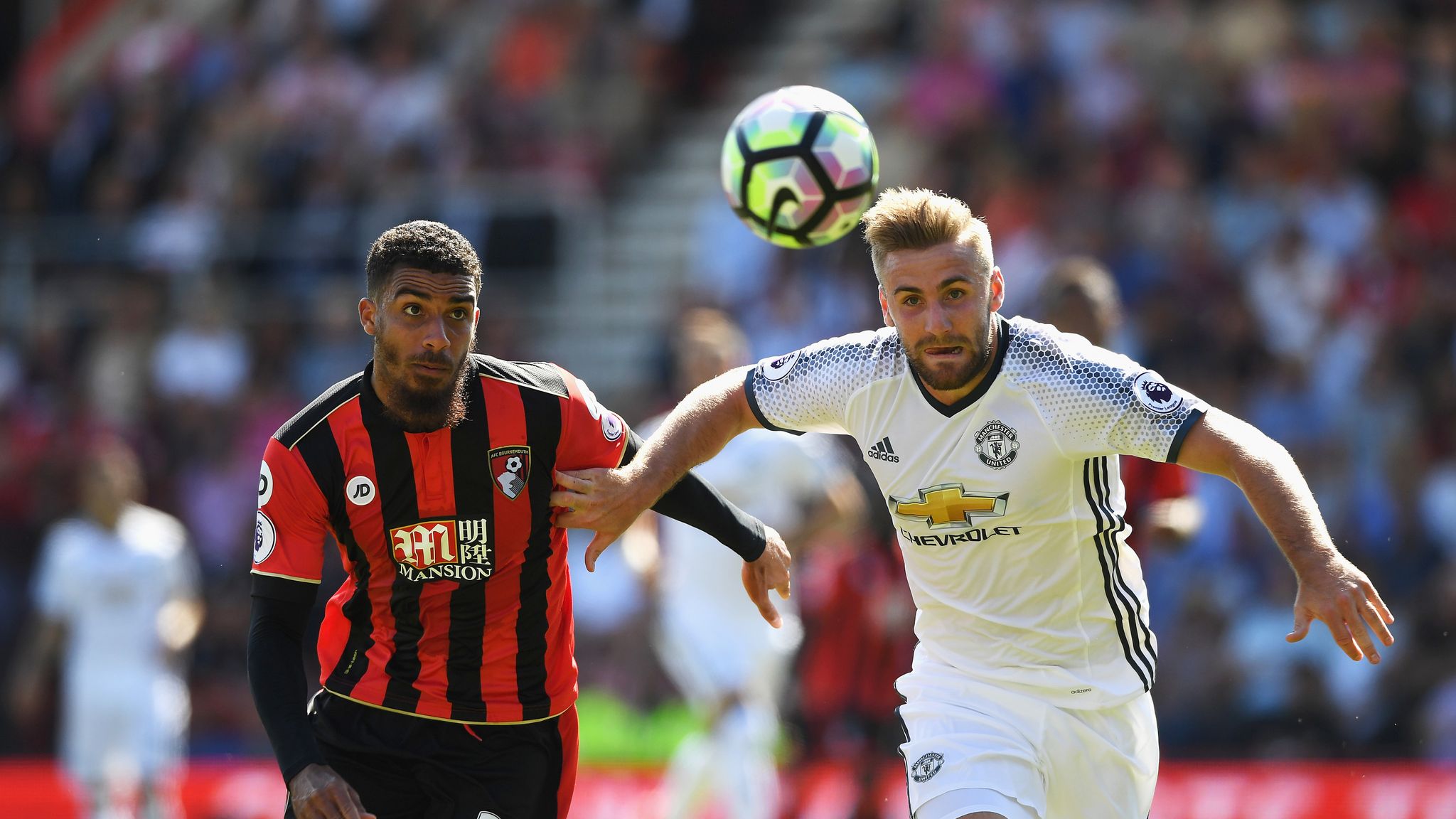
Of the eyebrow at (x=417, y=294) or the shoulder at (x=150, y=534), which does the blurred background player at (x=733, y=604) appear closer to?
the shoulder at (x=150, y=534)

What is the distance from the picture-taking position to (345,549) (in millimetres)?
5227

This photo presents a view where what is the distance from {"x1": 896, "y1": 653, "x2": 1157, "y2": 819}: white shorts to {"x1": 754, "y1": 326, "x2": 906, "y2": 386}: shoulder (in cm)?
91

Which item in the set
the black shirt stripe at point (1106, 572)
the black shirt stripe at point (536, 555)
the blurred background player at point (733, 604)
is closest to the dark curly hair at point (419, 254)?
the black shirt stripe at point (536, 555)

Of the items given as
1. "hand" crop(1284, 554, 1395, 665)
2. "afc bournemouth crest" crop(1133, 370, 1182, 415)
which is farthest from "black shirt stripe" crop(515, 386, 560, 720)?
"hand" crop(1284, 554, 1395, 665)

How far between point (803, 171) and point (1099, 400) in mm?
2198

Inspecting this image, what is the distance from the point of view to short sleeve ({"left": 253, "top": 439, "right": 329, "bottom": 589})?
4.93 metres

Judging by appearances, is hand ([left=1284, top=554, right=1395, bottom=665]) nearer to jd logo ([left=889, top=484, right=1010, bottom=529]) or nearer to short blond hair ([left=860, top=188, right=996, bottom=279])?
Answer: jd logo ([left=889, top=484, right=1010, bottom=529])

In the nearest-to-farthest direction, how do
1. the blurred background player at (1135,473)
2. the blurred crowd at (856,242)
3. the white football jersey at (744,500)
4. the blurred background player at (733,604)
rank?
the blurred background player at (1135,473) < the blurred background player at (733,604) < the white football jersey at (744,500) < the blurred crowd at (856,242)

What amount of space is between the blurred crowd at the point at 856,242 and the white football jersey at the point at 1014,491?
1926mm

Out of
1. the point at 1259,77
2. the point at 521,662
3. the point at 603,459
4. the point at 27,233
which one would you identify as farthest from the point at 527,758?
the point at 27,233

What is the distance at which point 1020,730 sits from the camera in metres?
5.07

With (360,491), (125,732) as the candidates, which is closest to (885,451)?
(360,491)

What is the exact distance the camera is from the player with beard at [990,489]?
496cm

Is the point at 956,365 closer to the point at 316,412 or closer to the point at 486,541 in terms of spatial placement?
the point at 486,541
